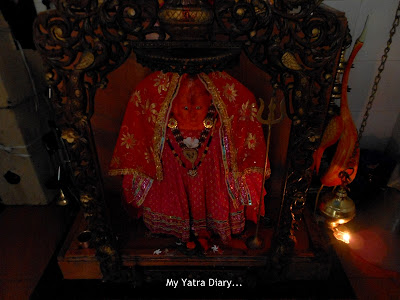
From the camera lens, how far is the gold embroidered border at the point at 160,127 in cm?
188

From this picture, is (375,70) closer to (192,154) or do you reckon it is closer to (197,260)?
(192,154)

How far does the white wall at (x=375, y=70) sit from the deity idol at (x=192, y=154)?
1.18 m

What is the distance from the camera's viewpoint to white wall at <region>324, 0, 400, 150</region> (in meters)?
2.37

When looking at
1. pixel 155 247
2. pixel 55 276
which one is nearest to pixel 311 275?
pixel 155 247

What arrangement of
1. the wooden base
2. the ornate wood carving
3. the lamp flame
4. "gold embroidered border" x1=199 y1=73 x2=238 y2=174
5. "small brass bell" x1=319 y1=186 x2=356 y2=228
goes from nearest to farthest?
1. the ornate wood carving
2. "gold embroidered border" x1=199 y1=73 x2=238 y2=174
3. "small brass bell" x1=319 y1=186 x2=356 y2=228
4. the wooden base
5. the lamp flame

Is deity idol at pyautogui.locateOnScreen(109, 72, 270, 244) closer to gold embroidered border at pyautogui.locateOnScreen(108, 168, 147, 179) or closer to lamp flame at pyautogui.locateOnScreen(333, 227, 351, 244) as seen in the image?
gold embroidered border at pyautogui.locateOnScreen(108, 168, 147, 179)

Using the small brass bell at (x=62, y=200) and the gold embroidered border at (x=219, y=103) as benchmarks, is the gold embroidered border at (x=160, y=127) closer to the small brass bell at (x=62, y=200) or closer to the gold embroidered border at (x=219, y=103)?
the gold embroidered border at (x=219, y=103)

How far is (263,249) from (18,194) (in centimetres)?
227

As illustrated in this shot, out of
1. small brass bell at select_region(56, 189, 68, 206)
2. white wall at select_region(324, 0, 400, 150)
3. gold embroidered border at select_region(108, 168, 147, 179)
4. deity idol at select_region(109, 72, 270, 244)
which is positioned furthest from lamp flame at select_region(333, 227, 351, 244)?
small brass bell at select_region(56, 189, 68, 206)

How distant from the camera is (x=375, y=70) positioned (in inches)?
103

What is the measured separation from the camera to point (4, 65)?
231 cm

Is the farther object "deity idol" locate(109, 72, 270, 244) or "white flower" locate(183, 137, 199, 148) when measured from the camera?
"white flower" locate(183, 137, 199, 148)

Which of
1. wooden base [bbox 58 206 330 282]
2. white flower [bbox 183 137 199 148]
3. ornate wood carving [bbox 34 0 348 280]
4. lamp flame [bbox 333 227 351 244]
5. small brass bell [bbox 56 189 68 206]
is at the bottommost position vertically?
wooden base [bbox 58 206 330 282]

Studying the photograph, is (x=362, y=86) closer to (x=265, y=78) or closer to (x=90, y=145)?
(x=265, y=78)
